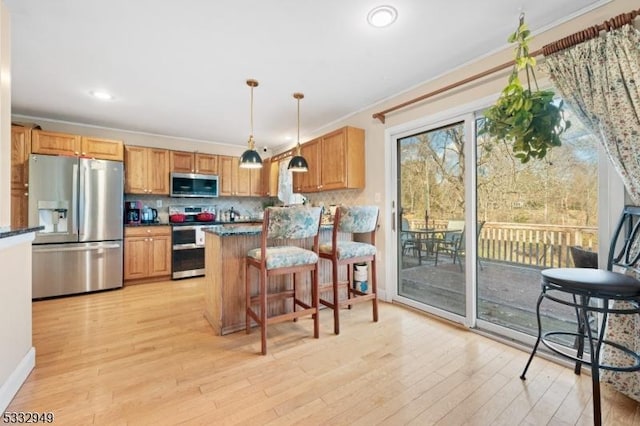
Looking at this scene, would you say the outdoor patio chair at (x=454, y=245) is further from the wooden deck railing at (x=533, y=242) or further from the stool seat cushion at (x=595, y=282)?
the stool seat cushion at (x=595, y=282)

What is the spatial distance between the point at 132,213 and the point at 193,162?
1276 mm

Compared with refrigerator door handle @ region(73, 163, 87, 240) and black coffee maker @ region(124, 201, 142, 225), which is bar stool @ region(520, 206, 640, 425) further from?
black coffee maker @ region(124, 201, 142, 225)

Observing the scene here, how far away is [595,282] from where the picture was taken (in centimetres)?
137

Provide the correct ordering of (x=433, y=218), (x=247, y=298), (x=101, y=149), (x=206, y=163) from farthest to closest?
(x=206, y=163), (x=101, y=149), (x=433, y=218), (x=247, y=298)

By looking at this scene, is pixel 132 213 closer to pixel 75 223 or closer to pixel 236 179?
→ pixel 75 223

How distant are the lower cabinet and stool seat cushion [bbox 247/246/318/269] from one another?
267cm

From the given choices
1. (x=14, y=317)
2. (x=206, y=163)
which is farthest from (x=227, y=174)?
(x=14, y=317)

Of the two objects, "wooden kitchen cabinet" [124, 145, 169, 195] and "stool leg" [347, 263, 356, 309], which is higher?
"wooden kitchen cabinet" [124, 145, 169, 195]

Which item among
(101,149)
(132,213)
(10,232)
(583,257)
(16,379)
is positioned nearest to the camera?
(10,232)

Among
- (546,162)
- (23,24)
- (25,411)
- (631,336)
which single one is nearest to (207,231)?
(25,411)

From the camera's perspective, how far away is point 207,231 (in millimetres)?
2762

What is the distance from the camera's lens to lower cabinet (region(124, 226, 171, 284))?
418 cm

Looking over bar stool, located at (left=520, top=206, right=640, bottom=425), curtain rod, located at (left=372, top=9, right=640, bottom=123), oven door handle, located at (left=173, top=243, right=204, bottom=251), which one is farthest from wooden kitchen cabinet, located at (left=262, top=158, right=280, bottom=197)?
bar stool, located at (left=520, top=206, right=640, bottom=425)

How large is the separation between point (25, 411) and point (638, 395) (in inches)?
134
